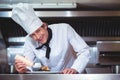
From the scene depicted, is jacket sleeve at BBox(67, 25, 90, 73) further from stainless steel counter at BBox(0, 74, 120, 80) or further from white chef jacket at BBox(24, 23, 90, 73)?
stainless steel counter at BBox(0, 74, 120, 80)

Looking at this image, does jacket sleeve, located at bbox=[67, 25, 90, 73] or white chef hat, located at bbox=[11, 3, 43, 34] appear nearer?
jacket sleeve, located at bbox=[67, 25, 90, 73]

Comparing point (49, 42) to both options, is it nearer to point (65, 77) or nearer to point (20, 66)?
point (20, 66)

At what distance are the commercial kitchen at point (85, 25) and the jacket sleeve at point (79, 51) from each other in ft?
2.13

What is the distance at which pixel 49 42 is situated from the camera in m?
2.12

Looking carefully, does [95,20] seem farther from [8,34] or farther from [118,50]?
[8,34]

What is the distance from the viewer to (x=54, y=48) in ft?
6.97

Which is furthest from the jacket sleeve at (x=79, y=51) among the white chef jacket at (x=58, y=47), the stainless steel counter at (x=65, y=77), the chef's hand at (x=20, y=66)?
the stainless steel counter at (x=65, y=77)

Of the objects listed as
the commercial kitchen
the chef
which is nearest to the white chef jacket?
the chef

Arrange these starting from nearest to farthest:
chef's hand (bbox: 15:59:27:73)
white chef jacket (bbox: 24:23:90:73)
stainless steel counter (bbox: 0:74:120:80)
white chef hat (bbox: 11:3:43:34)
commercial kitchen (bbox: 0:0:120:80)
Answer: stainless steel counter (bbox: 0:74:120:80), chef's hand (bbox: 15:59:27:73), white chef hat (bbox: 11:3:43:34), white chef jacket (bbox: 24:23:90:73), commercial kitchen (bbox: 0:0:120:80)

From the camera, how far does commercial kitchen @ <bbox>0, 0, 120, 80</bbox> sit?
269 cm

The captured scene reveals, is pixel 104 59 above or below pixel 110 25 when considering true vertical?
below

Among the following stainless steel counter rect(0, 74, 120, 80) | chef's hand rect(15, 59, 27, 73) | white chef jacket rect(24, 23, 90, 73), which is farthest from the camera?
white chef jacket rect(24, 23, 90, 73)

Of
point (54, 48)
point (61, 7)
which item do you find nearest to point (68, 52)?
point (54, 48)

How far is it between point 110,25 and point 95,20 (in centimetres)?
20
